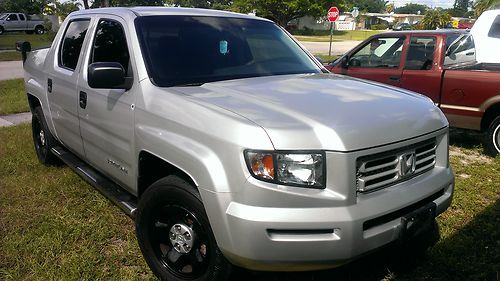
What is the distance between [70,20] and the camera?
14.9ft

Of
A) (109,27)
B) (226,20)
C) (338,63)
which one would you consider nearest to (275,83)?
(226,20)

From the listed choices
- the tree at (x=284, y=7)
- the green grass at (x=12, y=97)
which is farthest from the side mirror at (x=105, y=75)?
the tree at (x=284, y=7)

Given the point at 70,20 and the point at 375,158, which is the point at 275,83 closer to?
the point at 375,158

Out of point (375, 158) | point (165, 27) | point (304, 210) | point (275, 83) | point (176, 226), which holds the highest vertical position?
point (165, 27)

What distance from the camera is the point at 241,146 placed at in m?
2.29

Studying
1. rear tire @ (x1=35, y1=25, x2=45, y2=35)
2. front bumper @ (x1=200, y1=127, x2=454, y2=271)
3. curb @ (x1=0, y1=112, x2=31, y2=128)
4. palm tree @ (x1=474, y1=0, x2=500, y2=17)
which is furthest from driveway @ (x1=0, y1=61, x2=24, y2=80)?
palm tree @ (x1=474, y1=0, x2=500, y2=17)

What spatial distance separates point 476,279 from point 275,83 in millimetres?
1913

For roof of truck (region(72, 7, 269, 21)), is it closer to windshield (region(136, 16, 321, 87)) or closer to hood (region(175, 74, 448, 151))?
windshield (region(136, 16, 321, 87))

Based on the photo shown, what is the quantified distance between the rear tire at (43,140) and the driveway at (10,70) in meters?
9.37

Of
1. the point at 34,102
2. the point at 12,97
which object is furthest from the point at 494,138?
the point at 12,97

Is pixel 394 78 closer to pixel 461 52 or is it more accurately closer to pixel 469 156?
pixel 461 52

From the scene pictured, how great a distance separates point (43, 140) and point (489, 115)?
561 centimetres

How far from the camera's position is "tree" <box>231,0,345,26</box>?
166ft

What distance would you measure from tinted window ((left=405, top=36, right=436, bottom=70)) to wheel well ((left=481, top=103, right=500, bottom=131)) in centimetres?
100
